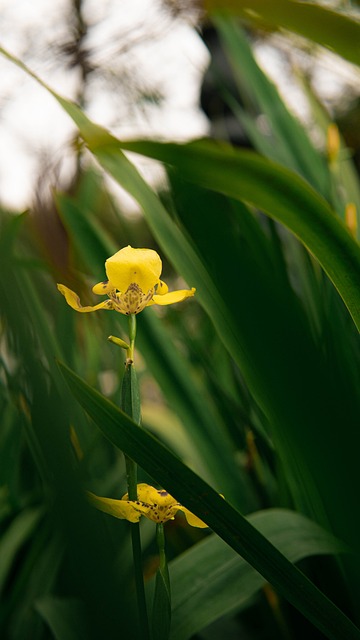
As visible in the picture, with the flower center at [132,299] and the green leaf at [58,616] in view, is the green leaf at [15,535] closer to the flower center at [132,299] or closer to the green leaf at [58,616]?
the green leaf at [58,616]

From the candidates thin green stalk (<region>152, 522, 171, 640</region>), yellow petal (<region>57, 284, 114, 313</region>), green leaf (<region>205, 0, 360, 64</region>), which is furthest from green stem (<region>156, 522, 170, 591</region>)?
green leaf (<region>205, 0, 360, 64</region>)

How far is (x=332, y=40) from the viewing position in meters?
0.32

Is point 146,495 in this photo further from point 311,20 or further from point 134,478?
point 311,20

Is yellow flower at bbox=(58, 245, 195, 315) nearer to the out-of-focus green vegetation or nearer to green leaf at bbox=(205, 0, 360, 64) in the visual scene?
the out-of-focus green vegetation

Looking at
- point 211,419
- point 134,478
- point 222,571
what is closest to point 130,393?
point 134,478

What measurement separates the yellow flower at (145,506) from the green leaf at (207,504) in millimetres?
14

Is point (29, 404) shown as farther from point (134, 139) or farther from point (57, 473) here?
point (134, 139)

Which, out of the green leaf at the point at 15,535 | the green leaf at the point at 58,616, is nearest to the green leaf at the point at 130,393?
the green leaf at the point at 58,616

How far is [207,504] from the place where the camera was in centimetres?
25

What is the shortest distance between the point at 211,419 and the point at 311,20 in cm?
34

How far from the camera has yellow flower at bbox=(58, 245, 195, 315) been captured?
282 millimetres

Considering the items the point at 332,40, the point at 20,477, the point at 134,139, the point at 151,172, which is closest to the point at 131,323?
the point at 134,139

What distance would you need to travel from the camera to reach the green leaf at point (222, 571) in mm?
341

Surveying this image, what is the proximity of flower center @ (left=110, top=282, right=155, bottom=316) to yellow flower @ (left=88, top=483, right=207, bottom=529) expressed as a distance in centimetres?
8
